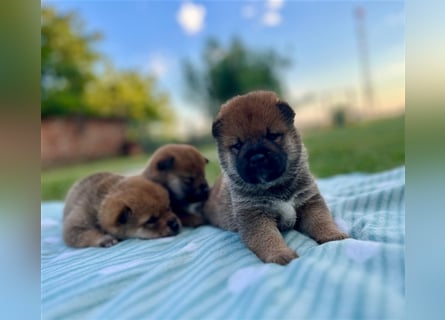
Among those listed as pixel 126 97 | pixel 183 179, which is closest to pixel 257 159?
pixel 183 179

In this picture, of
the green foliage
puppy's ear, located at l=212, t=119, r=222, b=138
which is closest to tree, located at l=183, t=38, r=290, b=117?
the green foliage

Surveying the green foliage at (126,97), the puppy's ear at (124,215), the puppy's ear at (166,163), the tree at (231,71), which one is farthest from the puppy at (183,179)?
the green foliage at (126,97)

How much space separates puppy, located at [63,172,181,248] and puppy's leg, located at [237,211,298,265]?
36 centimetres

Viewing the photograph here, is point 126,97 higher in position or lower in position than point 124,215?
higher

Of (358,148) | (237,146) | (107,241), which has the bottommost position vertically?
(107,241)

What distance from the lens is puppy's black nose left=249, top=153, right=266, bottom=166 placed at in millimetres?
1074

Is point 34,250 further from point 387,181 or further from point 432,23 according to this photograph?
point 387,181

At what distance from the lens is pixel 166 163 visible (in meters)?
1.69

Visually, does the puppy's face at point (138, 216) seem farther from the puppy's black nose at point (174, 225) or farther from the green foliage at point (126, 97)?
the green foliage at point (126, 97)

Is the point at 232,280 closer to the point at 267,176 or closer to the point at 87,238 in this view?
Result: the point at 267,176

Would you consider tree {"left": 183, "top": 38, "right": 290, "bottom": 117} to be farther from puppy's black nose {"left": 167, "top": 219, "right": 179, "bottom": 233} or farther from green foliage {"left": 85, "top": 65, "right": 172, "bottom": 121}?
puppy's black nose {"left": 167, "top": 219, "right": 179, "bottom": 233}

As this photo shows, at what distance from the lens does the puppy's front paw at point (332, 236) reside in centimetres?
110

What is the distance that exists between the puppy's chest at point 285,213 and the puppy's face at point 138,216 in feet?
1.36

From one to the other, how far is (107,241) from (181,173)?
1.35ft
